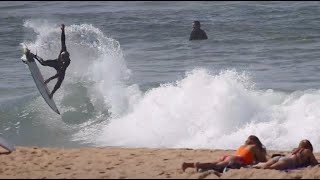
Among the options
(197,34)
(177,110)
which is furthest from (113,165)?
(197,34)

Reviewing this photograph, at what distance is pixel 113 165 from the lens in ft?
32.2

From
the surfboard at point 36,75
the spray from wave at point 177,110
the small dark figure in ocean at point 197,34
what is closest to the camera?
the spray from wave at point 177,110

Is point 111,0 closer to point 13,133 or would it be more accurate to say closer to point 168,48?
point 168,48

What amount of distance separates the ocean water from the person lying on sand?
3.24m

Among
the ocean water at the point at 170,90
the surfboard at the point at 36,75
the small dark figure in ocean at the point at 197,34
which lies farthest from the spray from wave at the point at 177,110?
the small dark figure in ocean at the point at 197,34

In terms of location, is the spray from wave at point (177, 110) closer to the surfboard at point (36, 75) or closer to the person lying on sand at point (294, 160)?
the surfboard at point (36, 75)

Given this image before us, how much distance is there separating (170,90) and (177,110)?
1.17 m

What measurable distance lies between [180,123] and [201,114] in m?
0.49

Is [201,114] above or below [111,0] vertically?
below

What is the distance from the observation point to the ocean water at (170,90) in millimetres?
14016

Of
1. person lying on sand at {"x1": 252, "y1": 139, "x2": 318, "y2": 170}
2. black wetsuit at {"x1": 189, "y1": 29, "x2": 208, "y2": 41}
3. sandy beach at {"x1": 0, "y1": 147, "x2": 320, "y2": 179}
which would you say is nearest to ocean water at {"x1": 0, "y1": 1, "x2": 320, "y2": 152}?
black wetsuit at {"x1": 189, "y1": 29, "x2": 208, "y2": 41}

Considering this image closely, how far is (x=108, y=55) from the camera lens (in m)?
18.7

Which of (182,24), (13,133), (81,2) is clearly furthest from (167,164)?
(81,2)

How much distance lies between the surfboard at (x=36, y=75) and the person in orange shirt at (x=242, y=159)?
6108 millimetres
